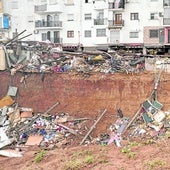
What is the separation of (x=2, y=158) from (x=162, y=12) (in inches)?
1063

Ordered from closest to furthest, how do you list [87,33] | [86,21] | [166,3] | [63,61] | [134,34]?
→ [63,61] → [166,3] → [134,34] → [87,33] → [86,21]

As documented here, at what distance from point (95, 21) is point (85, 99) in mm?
21728

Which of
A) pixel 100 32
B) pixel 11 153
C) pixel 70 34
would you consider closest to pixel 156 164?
pixel 11 153

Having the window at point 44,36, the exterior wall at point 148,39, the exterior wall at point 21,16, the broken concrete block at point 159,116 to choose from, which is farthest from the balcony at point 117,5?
the broken concrete block at point 159,116

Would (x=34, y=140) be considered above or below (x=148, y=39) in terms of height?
below

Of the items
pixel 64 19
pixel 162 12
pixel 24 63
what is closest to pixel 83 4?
pixel 64 19

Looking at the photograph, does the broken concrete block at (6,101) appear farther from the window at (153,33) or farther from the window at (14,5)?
the window at (14,5)

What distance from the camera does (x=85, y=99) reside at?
26.9 m

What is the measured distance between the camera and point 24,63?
30.1 meters

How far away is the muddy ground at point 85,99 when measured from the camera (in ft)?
64.7

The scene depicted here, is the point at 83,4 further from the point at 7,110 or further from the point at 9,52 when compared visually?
the point at 7,110

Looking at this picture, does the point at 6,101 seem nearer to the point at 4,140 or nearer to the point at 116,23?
the point at 4,140

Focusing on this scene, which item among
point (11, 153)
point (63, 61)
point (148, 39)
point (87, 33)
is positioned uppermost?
point (87, 33)

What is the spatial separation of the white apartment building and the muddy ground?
58.3 feet
